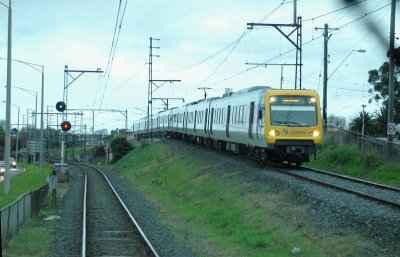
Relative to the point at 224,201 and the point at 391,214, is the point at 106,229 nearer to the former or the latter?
the point at 224,201

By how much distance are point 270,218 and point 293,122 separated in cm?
936

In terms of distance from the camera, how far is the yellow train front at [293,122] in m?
22.9

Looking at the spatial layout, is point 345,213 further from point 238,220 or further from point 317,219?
point 238,220

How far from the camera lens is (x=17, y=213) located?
50.0 feet

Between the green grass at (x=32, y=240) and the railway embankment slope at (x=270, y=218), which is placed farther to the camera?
the green grass at (x=32, y=240)

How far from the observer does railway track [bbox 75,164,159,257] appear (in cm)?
1271

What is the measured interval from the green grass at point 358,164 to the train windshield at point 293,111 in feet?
11.4

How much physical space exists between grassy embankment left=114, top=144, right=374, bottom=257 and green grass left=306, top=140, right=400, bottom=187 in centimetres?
552

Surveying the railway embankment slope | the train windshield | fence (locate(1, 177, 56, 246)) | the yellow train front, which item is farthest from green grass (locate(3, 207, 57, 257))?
the train windshield

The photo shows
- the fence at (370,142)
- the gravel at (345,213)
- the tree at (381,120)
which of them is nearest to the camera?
the gravel at (345,213)

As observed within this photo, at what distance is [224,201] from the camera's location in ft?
64.4

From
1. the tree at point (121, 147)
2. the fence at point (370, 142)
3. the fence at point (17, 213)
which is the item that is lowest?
the tree at point (121, 147)

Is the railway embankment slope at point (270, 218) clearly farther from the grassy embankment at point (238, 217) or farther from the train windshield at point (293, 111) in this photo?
the train windshield at point (293, 111)

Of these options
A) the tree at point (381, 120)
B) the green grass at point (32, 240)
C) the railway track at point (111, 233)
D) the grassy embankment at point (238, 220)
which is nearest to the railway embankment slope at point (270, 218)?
the grassy embankment at point (238, 220)
